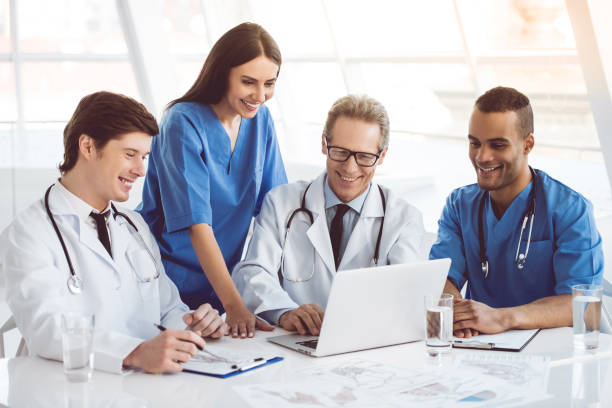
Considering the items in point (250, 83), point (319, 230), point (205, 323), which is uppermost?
point (250, 83)

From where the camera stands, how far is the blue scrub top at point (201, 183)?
221 cm

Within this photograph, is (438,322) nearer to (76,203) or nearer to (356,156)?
(356,156)

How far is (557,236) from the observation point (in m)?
2.13

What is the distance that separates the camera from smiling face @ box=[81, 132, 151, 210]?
73.1 inches

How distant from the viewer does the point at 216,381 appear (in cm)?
149

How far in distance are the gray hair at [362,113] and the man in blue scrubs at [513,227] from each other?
0.92ft

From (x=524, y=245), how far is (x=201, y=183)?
0.96 m

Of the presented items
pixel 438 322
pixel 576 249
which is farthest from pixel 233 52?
pixel 576 249

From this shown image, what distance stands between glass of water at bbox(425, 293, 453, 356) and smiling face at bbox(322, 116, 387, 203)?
1.83ft

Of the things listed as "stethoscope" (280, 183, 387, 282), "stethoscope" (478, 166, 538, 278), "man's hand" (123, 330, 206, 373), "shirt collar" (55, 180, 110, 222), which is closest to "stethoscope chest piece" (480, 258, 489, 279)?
"stethoscope" (478, 166, 538, 278)

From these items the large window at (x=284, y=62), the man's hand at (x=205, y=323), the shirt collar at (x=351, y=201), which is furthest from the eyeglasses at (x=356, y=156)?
the large window at (x=284, y=62)

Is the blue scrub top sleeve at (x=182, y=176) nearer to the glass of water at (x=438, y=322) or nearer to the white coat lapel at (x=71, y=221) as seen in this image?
the white coat lapel at (x=71, y=221)

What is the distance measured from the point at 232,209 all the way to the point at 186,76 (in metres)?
4.03

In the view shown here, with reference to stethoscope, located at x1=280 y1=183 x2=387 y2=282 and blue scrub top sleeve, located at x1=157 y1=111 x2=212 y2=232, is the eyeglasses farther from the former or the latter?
blue scrub top sleeve, located at x1=157 y1=111 x2=212 y2=232
